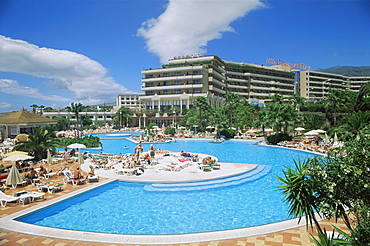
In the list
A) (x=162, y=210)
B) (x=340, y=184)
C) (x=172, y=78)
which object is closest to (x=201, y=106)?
(x=172, y=78)

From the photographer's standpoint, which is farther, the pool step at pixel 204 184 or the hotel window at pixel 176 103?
the hotel window at pixel 176 103

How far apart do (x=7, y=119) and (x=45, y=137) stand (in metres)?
22.2

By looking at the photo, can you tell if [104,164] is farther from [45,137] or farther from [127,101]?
[127,101]

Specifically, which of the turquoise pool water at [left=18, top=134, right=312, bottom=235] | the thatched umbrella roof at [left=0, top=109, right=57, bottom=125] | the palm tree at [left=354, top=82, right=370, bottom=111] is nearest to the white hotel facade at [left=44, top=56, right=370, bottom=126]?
the palm tree at [left=354, top=82, right=370, bottom=111]

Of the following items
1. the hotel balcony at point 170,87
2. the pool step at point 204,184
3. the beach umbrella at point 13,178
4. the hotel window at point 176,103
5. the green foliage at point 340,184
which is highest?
the hotel balcony at point 170,87

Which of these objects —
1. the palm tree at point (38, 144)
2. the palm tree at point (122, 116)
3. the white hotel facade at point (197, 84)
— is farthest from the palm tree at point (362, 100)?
the palm tree at point (122, 116)

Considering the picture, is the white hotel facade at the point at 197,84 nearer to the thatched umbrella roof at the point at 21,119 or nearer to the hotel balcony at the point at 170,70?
the hotel balcony at the point at 170,70

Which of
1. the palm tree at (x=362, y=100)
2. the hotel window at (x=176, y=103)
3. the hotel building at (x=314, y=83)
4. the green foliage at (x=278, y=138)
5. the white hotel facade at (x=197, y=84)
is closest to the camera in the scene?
the green foliage at (x=278, y=138)

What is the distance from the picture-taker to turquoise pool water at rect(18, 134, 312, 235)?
8234 mm

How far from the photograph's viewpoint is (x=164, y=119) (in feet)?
204

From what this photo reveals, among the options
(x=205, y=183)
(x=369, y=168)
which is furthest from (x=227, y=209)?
(x=369, y=168)

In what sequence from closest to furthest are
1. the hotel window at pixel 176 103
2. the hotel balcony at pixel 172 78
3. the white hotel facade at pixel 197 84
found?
the hotel balcony at pixel 172 78, the white hotel facade at pixel 197 84, the hotel window at pixel 176 103

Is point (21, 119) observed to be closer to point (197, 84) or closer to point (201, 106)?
point (201, 106)

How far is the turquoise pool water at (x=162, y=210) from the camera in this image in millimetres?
8234
